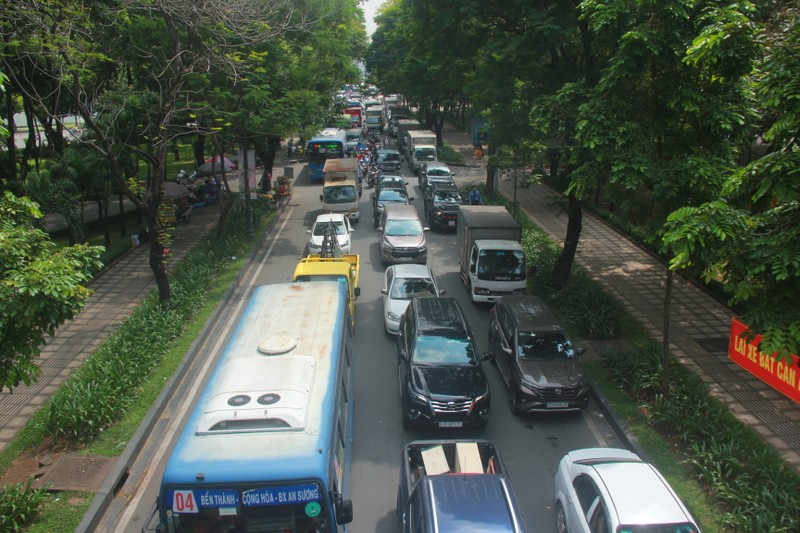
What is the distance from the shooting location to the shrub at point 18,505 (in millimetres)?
8055

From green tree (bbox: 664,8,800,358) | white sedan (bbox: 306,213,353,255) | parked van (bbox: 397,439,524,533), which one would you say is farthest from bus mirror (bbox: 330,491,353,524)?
white sedan (bbox: 306,213,353,255)

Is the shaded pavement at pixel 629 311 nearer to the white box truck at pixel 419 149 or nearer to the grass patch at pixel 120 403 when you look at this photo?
the grass patch at pixel 120 403

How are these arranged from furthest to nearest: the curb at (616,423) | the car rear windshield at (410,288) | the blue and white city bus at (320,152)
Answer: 1. the blue and white city bus at (320,152)
2. the car rear windshield at (410,288)
3. the curb at (616,423)

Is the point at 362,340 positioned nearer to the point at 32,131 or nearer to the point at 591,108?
the point at 591,108

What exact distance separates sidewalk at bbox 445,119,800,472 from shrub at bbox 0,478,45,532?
11.5 m

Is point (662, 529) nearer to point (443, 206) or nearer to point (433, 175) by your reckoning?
point (443, 206)

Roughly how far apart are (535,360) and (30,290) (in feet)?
28.6

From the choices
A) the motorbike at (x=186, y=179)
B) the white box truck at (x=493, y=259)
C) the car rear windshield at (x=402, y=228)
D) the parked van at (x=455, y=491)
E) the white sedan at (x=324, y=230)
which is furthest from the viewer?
the motorbike at (x=186, y=179)

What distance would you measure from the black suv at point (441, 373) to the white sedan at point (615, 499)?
2338mm

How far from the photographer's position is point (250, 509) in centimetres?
600

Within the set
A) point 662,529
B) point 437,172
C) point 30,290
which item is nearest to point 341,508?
point 662,529

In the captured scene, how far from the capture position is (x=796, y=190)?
6840 mm

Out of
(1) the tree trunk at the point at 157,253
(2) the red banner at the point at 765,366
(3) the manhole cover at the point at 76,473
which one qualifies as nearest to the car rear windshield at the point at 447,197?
(1) the tree trunk at the point at 157,253

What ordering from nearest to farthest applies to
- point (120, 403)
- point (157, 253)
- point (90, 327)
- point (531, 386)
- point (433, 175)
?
1. point (120, 403)
2. point (531, 386)
3. point (157, 253)
4. point (90, 327)
5. point (433, 175)
